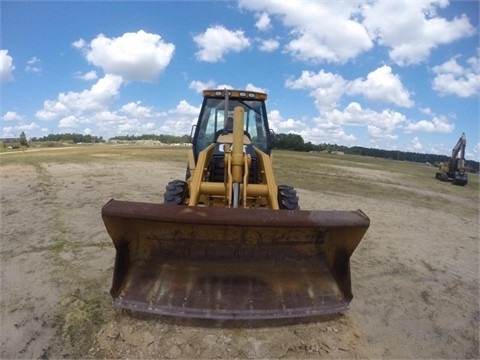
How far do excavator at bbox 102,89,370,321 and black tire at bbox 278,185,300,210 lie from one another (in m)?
1.55

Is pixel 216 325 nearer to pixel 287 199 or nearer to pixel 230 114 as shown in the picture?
pixel 287 199

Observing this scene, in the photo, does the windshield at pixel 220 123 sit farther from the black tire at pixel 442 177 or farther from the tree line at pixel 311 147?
the tree line at pixel 311 147

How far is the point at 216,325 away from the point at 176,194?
228 centimetres

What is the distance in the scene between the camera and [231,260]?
141 inches

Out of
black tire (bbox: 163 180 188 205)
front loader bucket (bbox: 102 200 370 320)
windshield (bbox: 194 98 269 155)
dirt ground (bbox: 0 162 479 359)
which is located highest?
windshield (bbox: 194 98 269 155)

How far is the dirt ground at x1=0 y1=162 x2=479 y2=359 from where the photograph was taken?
307 centimetres

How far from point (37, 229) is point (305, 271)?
4773 millimetres

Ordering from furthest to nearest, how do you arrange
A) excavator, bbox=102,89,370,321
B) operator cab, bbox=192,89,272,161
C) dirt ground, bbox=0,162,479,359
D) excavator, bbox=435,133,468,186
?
excavator, bbox=435,133,468,186 < operator cab, bbox=192,89,272,161 < excavator, bbox=102,89,370,321 < dirt ground, bbox=0,162,479,359

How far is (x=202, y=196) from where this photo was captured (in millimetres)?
5047

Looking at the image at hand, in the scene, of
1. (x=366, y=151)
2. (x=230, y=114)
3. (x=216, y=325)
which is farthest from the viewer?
(x=366, y=151)

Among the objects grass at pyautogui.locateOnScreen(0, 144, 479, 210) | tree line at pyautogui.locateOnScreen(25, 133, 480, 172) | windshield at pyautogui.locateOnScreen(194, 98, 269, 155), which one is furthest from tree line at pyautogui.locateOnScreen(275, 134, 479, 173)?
windshield at pyautogui.locateOnScreen(194, 98, 269, 155)

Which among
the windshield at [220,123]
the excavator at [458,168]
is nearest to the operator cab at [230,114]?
the windshield at [220,123]

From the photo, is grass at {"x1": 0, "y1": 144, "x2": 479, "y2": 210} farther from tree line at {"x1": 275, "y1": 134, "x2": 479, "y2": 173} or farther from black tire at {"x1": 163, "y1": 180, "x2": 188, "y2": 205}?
tree line at {"x1": 275, "y1": 134, "x2": 479, "y2": 173}

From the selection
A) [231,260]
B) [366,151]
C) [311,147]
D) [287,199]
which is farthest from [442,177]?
[366,151]
